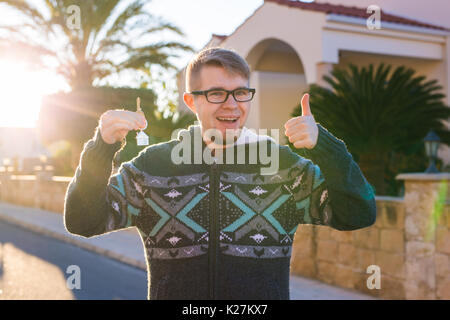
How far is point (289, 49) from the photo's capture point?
51.5 feet

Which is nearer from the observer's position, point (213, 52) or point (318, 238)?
point (213, 52)

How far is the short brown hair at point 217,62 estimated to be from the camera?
5.90 feet

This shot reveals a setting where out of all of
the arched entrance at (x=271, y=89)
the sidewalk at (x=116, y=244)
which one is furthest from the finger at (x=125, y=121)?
the arched entrance at (x=271, y=89)

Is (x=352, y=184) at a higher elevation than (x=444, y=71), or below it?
below

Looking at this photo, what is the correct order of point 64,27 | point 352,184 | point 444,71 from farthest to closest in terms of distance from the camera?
point 64,27, point 444,71, point 352,184

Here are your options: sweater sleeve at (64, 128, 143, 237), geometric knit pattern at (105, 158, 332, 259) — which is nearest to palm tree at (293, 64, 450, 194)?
geometric knit pattern at (105, 158, 332, 259)

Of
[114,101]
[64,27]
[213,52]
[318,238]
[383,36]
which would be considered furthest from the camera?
[114,101]

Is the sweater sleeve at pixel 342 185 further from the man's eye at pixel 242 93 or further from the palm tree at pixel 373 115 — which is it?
the palm tree at pixel 373 115

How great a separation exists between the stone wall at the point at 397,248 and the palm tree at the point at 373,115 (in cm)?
199

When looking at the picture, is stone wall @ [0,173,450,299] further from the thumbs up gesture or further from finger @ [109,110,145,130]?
finger @ [109,110,145,130]

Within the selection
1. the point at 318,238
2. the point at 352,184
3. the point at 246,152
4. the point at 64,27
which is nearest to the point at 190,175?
the point at 246,152

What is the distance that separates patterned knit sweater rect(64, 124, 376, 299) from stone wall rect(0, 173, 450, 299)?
151 inches

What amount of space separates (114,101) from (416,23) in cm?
888
